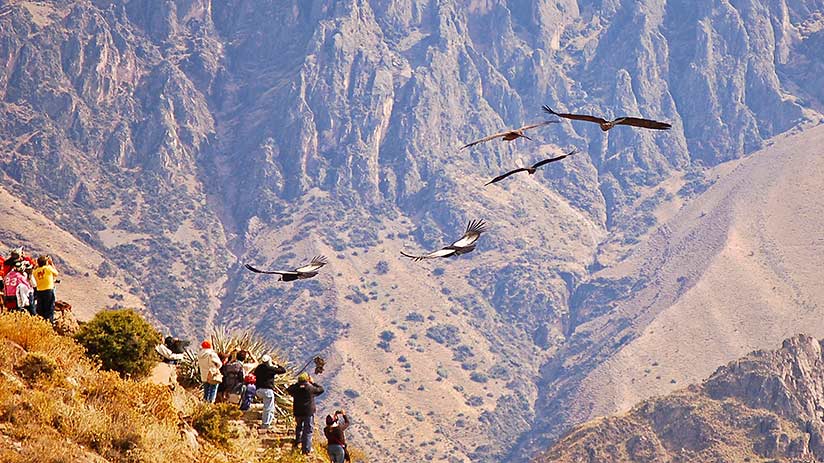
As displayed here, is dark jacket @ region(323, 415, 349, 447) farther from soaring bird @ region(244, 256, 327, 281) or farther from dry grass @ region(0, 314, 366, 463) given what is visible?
soaring bird @ region(244, 256, 327, 281)

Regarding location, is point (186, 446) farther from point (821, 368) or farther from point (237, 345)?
point (821, 368)

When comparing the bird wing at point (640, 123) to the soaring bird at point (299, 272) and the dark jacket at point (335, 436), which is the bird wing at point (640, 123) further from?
the dark jacket at point (335, 436)

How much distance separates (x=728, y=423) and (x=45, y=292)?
112 meters

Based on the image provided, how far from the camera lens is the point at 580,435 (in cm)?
13538

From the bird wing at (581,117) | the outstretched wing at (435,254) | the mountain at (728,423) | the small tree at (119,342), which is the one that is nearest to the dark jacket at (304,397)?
the small tree at (119,342)

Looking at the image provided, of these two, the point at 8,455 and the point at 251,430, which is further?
the point at 251,430

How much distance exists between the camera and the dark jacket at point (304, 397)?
26.9m

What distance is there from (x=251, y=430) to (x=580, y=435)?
364ft

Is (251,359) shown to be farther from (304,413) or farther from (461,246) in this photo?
(461,246)

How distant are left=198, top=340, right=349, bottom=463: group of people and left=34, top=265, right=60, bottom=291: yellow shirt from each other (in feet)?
10.8

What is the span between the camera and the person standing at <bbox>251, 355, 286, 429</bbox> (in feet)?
90.4

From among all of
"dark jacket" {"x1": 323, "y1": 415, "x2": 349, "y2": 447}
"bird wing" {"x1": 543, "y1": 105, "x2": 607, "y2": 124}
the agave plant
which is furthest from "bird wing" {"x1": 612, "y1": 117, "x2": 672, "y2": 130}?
the agave plant

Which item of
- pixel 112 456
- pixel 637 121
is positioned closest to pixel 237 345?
pixel 112 456

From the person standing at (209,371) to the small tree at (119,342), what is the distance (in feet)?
3.47
